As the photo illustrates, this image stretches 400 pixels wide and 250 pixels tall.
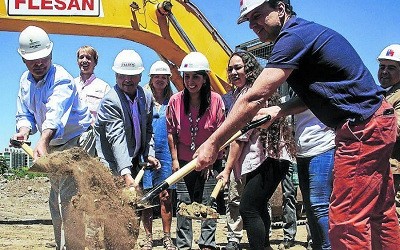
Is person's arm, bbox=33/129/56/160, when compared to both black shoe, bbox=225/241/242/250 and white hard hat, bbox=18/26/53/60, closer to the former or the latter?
white hard hat, bbox=18/26/53/60

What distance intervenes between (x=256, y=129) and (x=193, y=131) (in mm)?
832

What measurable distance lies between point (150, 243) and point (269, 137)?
1753mm

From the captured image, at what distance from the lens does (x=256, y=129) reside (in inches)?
207

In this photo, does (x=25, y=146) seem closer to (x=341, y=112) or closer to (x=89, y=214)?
(x=89, y=214)

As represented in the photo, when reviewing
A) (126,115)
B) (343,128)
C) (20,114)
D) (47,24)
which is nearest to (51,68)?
(20,114)

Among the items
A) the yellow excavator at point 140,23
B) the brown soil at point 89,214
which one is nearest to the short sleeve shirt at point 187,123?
the brown soil at point 89,214

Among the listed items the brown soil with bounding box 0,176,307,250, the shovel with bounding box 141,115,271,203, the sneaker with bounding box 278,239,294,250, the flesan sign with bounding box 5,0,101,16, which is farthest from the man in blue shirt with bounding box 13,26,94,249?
the flesan sign with bounding box 5,0,101,16

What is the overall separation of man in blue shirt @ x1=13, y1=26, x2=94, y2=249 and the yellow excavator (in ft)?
14.4

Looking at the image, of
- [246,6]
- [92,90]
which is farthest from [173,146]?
[246,6]

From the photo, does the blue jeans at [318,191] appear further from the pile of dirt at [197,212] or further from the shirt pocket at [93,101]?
the shirt pocket at [93,101]

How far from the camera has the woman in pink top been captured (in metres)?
5.84

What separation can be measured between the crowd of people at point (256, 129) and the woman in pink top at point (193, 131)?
0.04 ft

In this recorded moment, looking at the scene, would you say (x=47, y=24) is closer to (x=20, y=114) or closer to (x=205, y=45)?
(x=205, y=45)

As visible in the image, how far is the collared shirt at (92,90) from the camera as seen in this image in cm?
668
